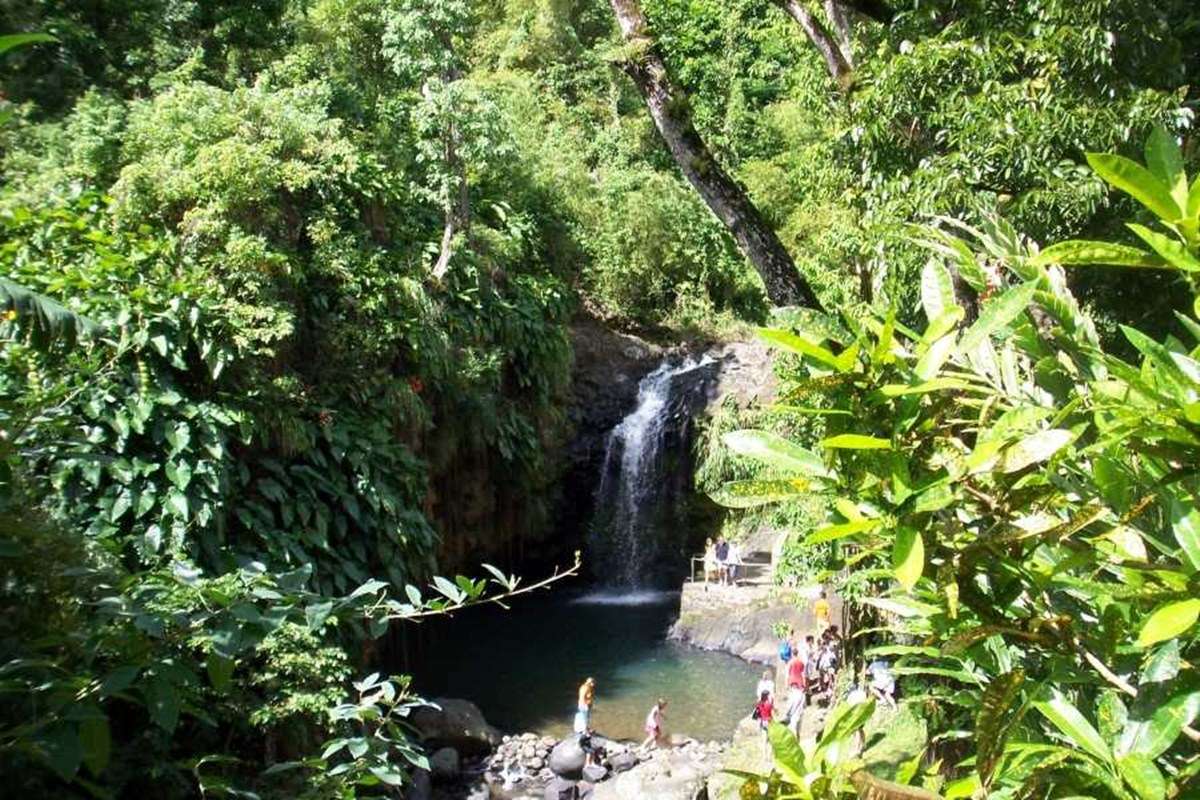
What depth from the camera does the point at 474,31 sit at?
2669 centimetres

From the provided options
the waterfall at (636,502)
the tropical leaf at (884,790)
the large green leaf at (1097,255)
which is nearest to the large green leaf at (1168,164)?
the large green leaf at (1097,255)

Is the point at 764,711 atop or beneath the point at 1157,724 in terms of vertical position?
beneath

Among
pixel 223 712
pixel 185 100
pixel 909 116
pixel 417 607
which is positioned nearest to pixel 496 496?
pixel 185 100

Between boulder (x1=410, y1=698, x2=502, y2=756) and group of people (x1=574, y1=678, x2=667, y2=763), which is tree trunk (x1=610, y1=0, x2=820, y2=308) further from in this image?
boulder (x1=410, y1=698, x2=502, y2=756)

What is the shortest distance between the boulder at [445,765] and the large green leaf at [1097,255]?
951cm

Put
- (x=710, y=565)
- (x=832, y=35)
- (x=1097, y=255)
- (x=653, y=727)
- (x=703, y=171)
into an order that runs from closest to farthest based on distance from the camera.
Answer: (x=1097, y=255) < (x=703, y=171) < (x=832, y=35) < (x=653, y=727) < (x=710, y=565)

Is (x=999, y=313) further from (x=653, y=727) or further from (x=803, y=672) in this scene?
(x=653, y=727)

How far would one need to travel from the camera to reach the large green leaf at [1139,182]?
1457mm

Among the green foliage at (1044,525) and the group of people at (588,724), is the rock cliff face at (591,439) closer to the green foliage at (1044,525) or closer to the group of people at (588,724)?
the group of people at (588,724)

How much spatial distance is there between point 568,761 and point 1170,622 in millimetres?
9673

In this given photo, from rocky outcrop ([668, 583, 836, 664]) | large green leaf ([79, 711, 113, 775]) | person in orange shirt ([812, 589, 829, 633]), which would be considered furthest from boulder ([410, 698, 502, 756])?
large green leaf ([79, 711, 113, 775])

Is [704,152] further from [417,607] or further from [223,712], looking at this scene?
[223,712]

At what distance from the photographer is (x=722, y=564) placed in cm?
1558

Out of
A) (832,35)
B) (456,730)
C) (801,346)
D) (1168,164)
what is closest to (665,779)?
(456,730)
